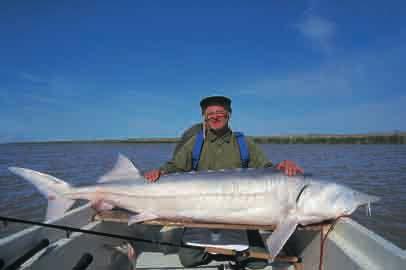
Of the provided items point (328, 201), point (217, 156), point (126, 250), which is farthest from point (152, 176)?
point (328, 201)

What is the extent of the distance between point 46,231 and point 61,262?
44 centimetres

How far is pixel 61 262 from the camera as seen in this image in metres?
3.32

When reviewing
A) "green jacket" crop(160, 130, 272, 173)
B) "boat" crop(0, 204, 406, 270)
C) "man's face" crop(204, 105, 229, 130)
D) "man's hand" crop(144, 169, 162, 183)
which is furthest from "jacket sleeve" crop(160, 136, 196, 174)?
"boat" crop(0, 204, 406, 270)

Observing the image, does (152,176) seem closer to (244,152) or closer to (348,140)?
(244,152)

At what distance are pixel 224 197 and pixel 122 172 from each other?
150 centimetres

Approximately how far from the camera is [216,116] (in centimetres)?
479

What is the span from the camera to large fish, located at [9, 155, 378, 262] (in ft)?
11.4

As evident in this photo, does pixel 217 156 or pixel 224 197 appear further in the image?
pixel 217 156

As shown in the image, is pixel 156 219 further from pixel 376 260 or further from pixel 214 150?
pixel 376 260

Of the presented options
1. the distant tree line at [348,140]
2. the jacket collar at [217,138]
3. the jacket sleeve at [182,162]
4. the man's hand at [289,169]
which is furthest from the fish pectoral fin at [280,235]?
the distant tree line at [348,140]

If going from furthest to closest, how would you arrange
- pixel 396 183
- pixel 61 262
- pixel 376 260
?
pixel 396 183
pixel 61 262
pixel 376 260

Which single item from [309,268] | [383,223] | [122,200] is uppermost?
[122,200]

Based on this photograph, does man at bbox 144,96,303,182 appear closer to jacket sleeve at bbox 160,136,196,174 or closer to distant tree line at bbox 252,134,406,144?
jacket sleeve at bbox 160,136,196,174

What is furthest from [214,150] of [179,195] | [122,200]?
[122,200]
